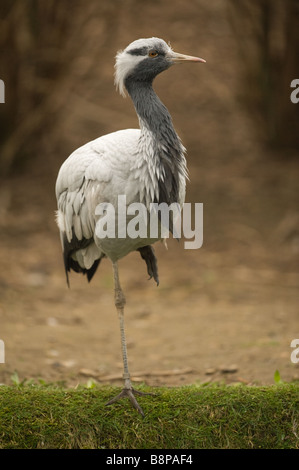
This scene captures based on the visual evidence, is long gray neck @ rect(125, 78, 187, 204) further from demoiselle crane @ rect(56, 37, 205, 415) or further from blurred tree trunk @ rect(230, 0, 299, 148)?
blurred tree trunk @ rect(230, 0, 299, 148)

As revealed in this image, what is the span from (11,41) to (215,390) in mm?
6731

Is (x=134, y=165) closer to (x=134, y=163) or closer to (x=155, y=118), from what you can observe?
(x=134, y=163)

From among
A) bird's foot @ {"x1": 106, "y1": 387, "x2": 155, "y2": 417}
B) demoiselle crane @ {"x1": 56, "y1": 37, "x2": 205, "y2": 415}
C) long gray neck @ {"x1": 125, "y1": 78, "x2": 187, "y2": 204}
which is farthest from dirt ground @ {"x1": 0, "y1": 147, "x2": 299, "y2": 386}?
long gray neck @ {"x1": 125, "y1": 78, "x2": 187, "y2": 204}

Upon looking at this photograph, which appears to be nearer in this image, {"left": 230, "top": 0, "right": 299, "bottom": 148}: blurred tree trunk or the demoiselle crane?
the demoiselle crane

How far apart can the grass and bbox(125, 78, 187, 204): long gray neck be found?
1543 millimetres

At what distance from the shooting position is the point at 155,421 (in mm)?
5410

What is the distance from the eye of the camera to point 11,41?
1064cm

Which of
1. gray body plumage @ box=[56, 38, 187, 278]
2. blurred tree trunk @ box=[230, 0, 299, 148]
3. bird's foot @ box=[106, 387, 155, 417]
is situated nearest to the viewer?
bird's foot @ box=[106, 387, 155, 417]

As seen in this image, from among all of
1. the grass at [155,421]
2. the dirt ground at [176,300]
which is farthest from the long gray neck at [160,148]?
the dirt ground at [176,300]

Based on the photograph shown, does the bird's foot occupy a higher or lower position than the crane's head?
lower

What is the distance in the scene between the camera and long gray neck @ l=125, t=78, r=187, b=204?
5633mm

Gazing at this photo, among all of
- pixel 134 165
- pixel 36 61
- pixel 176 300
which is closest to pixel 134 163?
pixel 134 165

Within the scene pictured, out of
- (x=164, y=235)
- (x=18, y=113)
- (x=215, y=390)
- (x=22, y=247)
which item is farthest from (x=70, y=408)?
(x=18, y=113)
